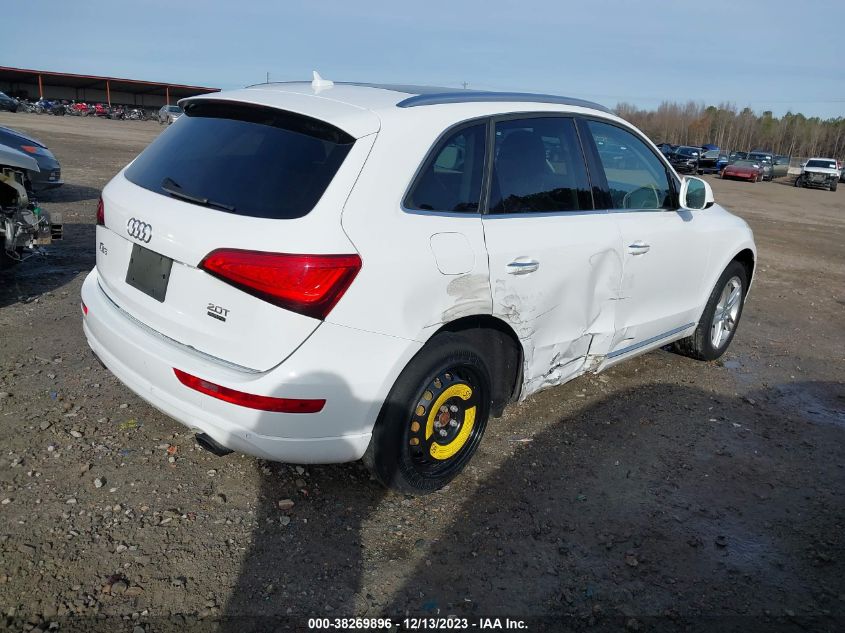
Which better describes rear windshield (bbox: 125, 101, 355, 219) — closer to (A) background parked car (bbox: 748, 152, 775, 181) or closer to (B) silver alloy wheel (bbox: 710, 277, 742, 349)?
(B) silver alloy wheel (bbox: 710, 277, 742, 349)

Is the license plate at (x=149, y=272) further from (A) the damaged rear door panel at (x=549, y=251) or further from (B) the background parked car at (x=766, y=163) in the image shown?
(B) the background parked car at (x=766, y=163)

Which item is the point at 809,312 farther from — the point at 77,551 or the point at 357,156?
the point at 77,551

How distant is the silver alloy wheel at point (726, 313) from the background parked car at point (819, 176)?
36.1 m

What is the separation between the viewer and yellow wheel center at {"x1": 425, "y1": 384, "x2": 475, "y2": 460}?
10.3 ft

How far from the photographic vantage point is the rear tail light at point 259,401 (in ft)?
8.48

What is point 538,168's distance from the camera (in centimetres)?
355

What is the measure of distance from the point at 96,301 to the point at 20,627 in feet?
4.96

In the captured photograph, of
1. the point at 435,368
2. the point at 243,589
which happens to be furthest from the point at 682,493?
the point at 243,589

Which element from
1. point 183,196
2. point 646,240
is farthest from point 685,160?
point 183,196

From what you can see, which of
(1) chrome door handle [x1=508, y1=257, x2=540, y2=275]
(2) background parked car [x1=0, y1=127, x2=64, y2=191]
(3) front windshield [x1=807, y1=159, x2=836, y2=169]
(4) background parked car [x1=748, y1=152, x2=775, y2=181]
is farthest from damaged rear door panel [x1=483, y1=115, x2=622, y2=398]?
(4) background parked car [x1=748, y1=152, x2=775, y2=181]

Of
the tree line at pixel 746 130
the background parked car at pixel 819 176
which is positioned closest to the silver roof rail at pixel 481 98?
the background parked car at pixel 819 176

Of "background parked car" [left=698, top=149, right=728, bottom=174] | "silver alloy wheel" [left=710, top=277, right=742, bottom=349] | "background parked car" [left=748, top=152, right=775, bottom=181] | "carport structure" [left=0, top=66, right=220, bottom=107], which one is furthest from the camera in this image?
"carport structure" [left=0, top=66, right=220, bottom=107]

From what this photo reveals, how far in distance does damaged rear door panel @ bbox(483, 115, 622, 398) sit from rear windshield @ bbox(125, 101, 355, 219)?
0.86 metres

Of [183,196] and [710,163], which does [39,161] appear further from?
[710,163]
